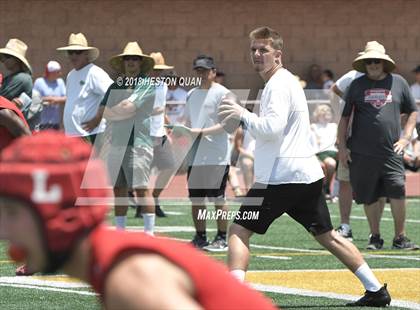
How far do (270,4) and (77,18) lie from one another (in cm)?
441

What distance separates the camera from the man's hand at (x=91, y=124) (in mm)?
12202

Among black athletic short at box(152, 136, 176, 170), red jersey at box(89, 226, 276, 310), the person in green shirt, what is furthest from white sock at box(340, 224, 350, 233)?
red jersey at box(89, 226, 276, 310)

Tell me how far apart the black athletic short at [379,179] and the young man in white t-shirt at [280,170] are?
4007 mm

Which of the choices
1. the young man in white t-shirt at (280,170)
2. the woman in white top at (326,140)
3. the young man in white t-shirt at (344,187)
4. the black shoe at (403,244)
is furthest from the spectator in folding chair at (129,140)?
the woman in white top at (326,140)

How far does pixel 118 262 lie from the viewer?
2801 millimetres

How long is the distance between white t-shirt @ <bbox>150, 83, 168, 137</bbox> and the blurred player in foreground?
31.4 ft

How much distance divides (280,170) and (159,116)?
17.3 ft

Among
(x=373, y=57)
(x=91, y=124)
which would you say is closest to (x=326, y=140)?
(x=373, y=57)

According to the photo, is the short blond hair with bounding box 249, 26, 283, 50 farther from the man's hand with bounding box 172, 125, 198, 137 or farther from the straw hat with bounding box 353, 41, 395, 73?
the man's hand with bounding box 172, 125, 198, 137

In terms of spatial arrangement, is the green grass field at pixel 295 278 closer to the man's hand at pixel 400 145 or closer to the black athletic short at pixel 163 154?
the black athletic short at pixel 163 154

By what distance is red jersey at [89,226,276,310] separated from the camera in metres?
2.83

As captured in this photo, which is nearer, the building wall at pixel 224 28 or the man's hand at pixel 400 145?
the man's hand at pixel 400 145

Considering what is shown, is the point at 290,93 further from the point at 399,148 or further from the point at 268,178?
the point at 399,148

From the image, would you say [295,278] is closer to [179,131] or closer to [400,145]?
[400,145]
